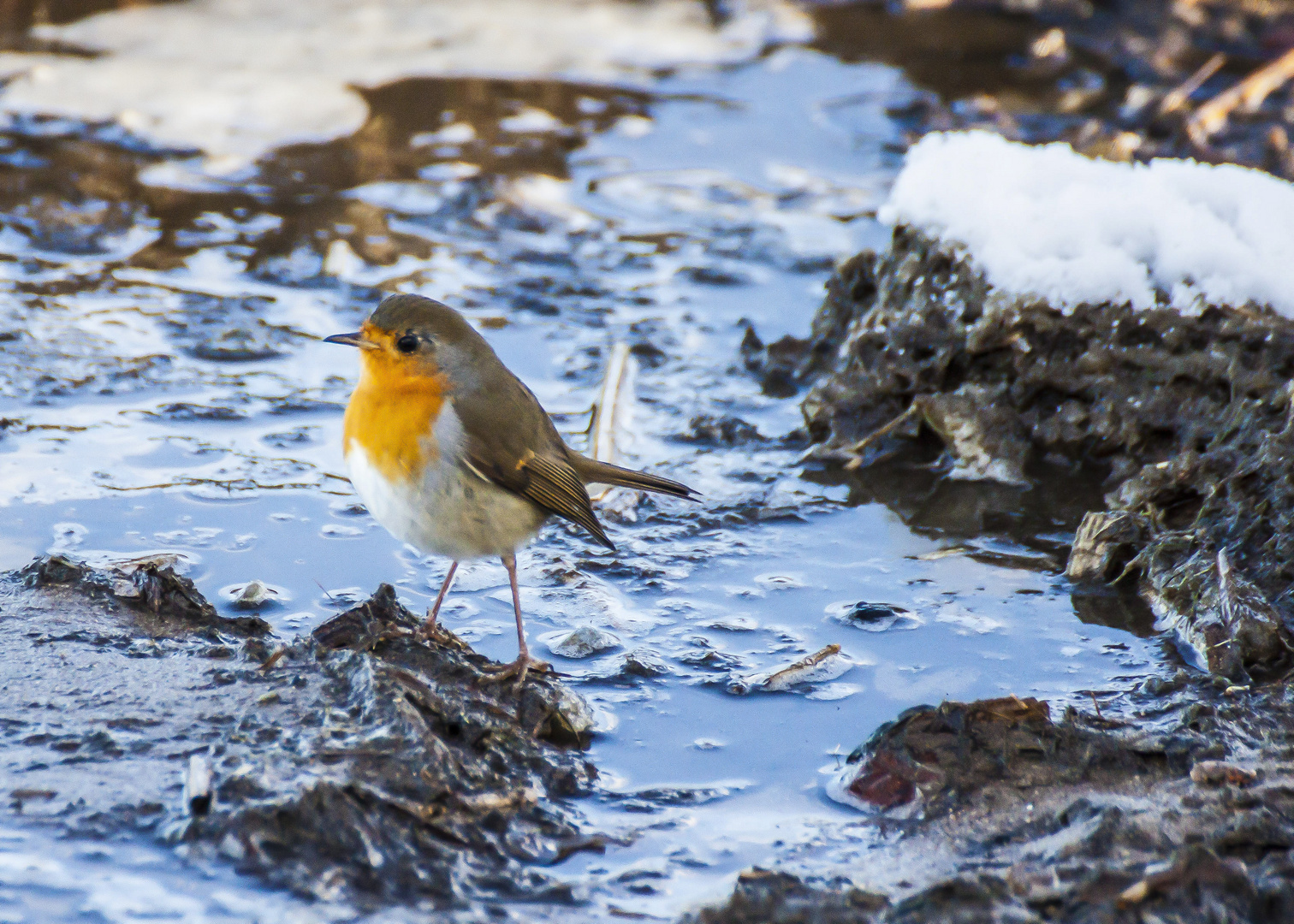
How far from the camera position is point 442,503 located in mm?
3725

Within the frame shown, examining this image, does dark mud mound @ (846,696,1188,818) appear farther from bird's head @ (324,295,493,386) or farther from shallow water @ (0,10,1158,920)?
bird's head @ (324,295,493,386)

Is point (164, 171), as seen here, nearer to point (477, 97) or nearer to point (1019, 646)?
point (477, 97)

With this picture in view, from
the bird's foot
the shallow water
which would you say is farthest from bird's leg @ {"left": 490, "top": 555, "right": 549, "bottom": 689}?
the shallow water

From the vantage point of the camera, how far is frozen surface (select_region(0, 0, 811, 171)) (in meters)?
7.82

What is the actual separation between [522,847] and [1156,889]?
1.32 metres

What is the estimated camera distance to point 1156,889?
8.96 feet

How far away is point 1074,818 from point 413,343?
6.85 feet

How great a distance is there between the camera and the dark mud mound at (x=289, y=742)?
2898 mm

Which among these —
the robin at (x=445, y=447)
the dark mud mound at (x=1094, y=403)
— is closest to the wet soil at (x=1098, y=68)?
the dark mud mound at (x=1094, y=403)

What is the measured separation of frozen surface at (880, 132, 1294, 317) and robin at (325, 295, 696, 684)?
2.20 metres

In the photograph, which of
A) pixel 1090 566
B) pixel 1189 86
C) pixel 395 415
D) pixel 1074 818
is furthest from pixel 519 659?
pixel 1189 86

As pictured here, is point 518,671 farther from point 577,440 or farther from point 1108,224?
point 1108,224

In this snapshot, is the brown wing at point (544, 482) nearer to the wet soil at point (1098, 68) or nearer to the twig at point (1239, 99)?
the wet soil at point (1098, 68)

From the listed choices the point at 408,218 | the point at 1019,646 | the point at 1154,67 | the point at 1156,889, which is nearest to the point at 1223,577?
the point at 1019,646
